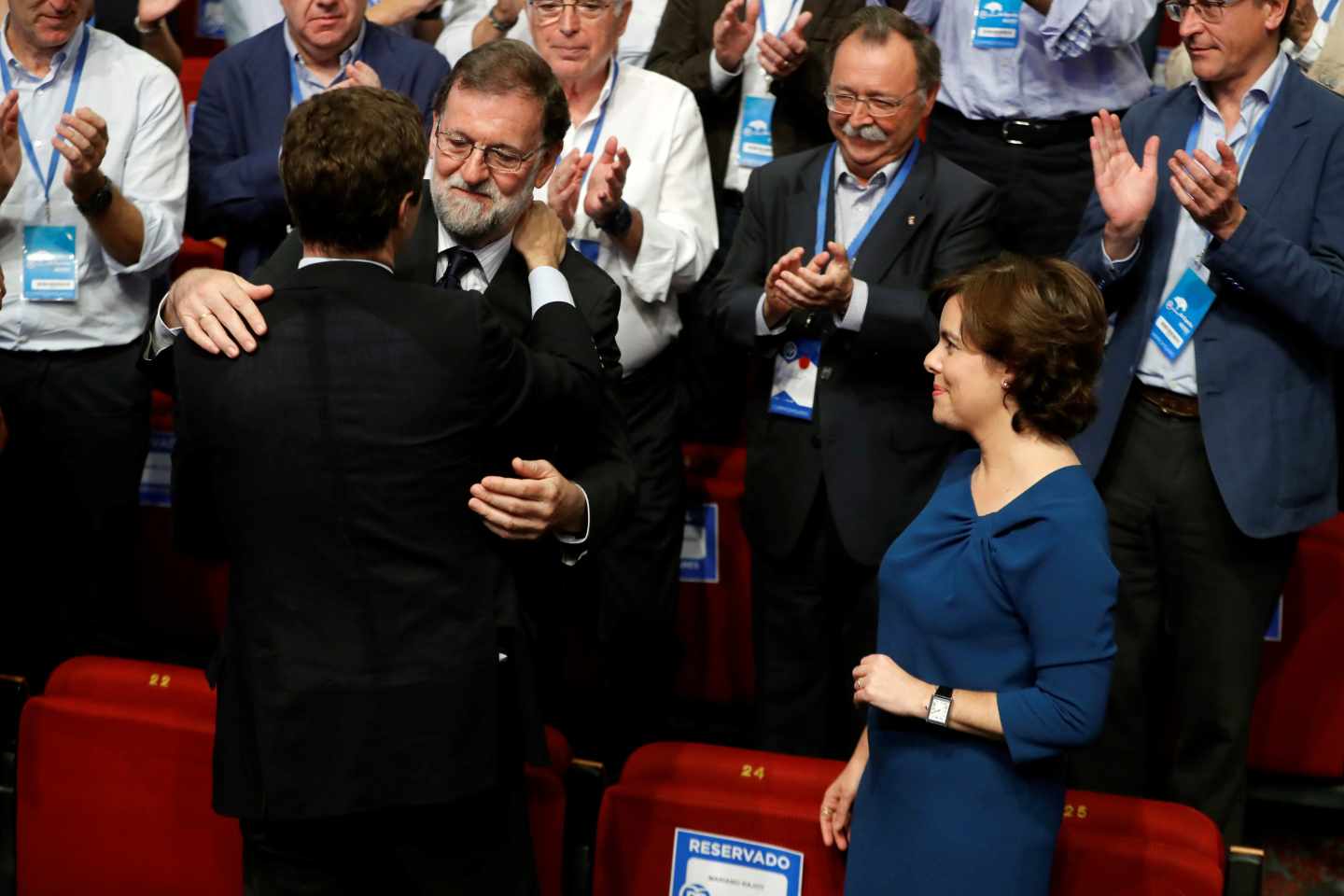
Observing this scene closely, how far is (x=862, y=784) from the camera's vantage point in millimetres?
2533

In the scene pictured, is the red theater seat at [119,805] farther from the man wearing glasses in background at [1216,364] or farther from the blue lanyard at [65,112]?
the man wearing glasses in background at [1216,364]

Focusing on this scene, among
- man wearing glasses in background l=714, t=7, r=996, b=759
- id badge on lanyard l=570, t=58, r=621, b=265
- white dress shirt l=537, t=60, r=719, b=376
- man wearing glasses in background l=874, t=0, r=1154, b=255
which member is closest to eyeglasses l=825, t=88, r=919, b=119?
man wearing glasses in background l=714, t=7, r=996, b=759

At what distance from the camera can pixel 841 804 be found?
2.65m

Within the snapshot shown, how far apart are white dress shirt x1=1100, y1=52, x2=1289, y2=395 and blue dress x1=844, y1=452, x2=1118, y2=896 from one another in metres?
1.00

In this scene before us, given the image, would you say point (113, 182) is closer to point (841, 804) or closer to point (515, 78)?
point (515, 78)

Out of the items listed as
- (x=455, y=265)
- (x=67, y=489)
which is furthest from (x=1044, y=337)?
(x=67, y=489)

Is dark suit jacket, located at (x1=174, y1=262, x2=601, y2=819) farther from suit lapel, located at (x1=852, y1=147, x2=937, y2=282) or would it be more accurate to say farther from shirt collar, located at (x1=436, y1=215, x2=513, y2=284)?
suit lapel, located at (x1=852, y1=147, x2=937, y2=282)

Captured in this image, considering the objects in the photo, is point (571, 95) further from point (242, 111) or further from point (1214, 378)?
point (1214, 378)

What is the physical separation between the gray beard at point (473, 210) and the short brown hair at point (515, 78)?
150mm

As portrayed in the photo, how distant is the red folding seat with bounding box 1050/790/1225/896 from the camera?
262cm

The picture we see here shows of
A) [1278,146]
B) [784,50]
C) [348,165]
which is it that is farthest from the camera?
[784,50]

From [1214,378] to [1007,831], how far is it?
1285 millimetres

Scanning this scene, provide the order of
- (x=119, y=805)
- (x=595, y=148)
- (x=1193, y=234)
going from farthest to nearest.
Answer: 1. (x=595, y=148)
2. (x=1193, y=234)
3. (x=119, y=805)

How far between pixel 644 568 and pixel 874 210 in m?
1.02
